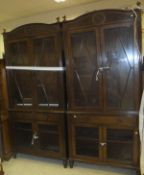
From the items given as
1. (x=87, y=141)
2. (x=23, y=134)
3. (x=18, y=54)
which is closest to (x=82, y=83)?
(x=87, y=141)

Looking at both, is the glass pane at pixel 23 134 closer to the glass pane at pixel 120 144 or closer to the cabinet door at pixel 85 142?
the cabinet door at pixel 85 142

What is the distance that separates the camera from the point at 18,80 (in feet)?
9.52

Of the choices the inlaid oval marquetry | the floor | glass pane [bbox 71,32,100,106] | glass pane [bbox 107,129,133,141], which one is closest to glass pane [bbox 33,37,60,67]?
glass pane [bbox 71,32,100,106]

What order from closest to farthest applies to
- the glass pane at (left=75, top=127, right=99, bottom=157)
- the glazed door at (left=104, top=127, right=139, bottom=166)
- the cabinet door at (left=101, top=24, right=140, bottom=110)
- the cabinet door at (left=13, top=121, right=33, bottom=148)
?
1. the cabinet door at (left=101, top=24, right=140, bottom=110)
2. the glazed door at (left=104, top=127, right=139, bottom=166)
3. the glass pane at (left=75, top=127, right=99, bottom=157)
4. the cabinet door at (left=13, top=121, right=33, bottom=148)

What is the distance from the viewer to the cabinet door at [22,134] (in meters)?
2.95

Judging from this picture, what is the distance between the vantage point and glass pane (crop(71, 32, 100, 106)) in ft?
7.98

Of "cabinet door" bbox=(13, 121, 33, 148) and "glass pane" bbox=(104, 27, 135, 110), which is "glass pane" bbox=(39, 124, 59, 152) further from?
"glass pane" bbox=(104, 27, 135, 110)

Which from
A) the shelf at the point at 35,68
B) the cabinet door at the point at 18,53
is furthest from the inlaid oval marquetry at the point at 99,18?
the cabinet door at the point at 18,53

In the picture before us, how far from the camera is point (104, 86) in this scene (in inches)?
94.9

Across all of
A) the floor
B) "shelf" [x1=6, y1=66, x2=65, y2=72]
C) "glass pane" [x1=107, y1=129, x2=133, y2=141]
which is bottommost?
the floor

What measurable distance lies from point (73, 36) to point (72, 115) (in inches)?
41.6

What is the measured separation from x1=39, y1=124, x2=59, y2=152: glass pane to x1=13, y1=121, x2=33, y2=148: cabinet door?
0.19 metres

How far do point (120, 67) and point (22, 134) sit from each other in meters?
1.82

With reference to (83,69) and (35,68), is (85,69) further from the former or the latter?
(35,68)
